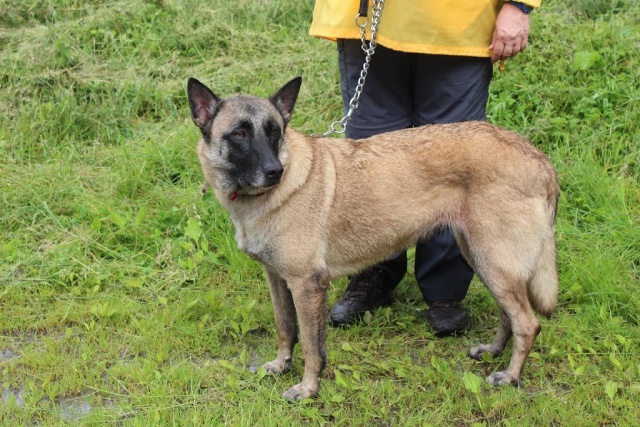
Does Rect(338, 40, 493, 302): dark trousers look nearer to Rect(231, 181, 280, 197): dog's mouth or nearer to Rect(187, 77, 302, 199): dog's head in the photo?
Rect(187, 77, 302, 199): dog's head

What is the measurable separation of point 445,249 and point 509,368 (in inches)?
27.8

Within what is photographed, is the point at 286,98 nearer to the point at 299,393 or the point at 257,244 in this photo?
the point at 257,244

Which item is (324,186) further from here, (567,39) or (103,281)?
(567,39)

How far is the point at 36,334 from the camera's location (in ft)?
13.2

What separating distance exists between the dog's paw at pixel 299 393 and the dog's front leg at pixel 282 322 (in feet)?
0.72

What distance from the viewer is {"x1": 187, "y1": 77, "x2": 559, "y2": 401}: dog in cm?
331

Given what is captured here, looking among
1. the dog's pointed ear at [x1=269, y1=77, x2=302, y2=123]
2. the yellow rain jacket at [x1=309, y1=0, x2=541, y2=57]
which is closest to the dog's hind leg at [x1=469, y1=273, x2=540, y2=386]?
the yellow rain jacket at [x1=309, y1=0, x2=541, y2=57]

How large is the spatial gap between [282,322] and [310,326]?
Answer: 315 millimetres

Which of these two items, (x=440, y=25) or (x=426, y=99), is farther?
(x=426, y=99)

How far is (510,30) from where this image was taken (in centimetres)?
337

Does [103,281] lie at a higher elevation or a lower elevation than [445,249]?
lower

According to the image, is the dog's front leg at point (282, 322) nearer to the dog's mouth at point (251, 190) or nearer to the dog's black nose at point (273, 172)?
the dog's mouth at point (251, 190)

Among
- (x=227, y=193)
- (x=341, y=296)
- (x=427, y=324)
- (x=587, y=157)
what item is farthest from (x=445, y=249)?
(x=587, y=157)

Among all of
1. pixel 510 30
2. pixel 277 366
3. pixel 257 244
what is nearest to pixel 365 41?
pixel 510 30
